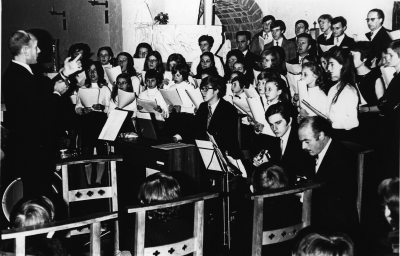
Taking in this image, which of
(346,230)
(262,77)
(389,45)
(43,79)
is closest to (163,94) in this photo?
(262,77)

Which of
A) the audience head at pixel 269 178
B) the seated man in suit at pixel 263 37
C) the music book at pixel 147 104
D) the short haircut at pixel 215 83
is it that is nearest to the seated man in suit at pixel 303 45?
the seated man in suit at pixel 263 37

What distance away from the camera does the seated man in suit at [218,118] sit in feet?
17.4

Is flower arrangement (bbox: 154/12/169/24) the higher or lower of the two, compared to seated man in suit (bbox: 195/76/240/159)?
higher

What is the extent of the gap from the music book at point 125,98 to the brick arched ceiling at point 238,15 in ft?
12.6

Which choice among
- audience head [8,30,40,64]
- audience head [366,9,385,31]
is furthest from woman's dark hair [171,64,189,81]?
audience head [8,30,40,64]

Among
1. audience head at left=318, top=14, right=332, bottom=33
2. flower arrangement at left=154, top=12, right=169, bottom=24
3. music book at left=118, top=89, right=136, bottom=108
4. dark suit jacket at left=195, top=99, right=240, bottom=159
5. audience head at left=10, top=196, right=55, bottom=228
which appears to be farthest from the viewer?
flower arrangement at left=154, top=12, right=169, bottom=24

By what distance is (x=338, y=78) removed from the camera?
5.40 m

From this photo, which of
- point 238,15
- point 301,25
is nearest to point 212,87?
point 301,25

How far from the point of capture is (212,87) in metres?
5.40

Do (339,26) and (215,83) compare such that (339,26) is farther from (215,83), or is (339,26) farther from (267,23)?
(215,83)

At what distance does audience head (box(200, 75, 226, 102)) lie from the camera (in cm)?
539

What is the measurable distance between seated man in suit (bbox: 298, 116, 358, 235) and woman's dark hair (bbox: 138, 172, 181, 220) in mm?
883

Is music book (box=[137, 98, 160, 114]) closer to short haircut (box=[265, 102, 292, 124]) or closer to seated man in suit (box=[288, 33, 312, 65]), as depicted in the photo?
short haircut (box=[265, 102, 292, 124])

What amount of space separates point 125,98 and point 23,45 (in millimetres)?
2091
